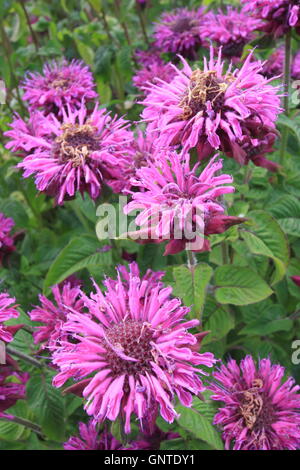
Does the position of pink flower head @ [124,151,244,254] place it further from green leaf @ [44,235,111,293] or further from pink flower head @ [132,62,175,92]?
pink flower head @ [132,62,175,92]

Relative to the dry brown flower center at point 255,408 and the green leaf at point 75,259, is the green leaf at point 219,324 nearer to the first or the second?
the dry brown flower center at point 255,408

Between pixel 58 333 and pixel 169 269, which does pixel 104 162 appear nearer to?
pixel 169 269

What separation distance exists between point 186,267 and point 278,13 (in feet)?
1.98

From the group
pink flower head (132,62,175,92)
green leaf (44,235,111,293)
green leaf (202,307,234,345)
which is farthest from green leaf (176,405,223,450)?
pink flower head (132,62,175,92)

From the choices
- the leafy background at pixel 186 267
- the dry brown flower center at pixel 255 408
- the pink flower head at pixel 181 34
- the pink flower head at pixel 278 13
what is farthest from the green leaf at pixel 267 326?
the pink flower head at pixel 181 34

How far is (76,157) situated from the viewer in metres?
1.00

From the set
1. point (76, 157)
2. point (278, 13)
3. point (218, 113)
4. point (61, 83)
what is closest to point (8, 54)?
point (61, 83)

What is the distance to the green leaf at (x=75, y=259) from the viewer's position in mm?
1085

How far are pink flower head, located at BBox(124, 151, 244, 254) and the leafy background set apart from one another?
0.09 metres

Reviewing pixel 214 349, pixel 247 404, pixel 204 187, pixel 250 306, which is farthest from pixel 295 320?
pixel 204 187

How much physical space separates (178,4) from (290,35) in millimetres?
1368

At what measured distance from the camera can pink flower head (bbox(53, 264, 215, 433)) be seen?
689mm

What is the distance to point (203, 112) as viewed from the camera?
0.84 m

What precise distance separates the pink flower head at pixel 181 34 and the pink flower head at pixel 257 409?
3.41 feet
